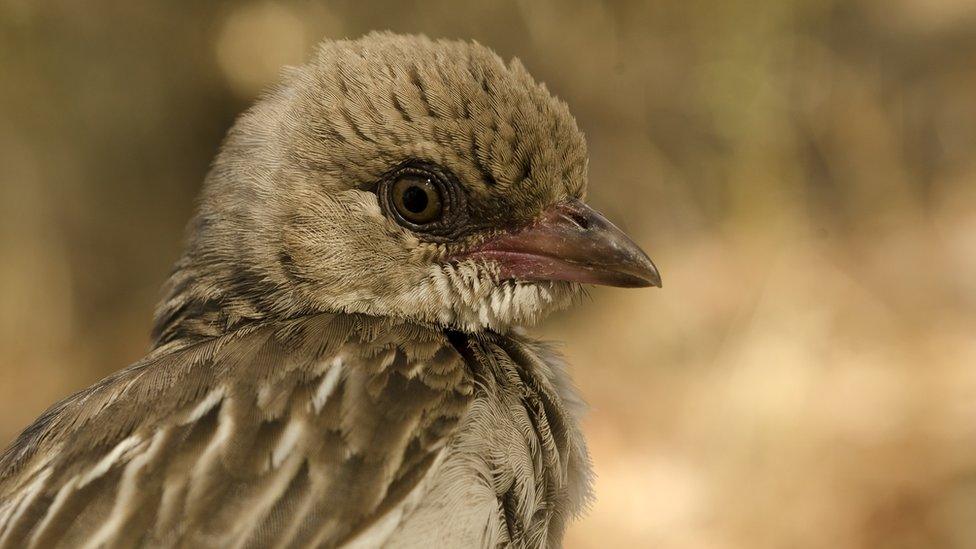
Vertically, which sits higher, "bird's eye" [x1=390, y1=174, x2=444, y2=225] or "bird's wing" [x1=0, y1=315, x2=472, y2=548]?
"bird's eye" [x1=390, y1=174, x2=444, y2=225]

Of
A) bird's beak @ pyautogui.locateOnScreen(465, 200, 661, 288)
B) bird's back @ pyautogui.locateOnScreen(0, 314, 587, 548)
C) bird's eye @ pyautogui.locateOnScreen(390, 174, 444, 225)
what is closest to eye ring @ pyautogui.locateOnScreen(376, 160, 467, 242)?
bird's eye @ pyautogui.locateOnScreen(390, 174, 444, 225)

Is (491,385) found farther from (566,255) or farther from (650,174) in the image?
(650,174)

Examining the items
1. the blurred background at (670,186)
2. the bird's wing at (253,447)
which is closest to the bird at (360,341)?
the bird's wing at (253,447)

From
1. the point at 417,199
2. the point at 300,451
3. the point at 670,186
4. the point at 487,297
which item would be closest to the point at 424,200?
the point at 417,199

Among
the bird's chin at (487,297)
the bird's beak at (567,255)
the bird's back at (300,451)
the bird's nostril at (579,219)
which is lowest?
the bird's back at (300,451)

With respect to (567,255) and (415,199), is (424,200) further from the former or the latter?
(567,255)

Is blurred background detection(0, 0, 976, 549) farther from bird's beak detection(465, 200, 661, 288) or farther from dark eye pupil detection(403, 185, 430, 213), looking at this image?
dark eye pupil detection(403, 185, 430, 213)

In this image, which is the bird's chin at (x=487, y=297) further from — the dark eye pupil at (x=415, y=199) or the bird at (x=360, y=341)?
the dark eye pupil at (x=415, y=199)

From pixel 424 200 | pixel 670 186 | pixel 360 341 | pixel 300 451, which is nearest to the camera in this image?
pixel 300 451
